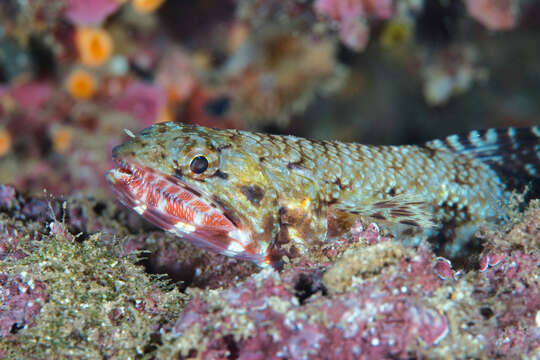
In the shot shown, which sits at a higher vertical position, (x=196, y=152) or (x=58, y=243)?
(x=196, y=152)

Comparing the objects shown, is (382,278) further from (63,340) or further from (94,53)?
(94,53)

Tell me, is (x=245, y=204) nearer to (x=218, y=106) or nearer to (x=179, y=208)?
(x=179, y=208)

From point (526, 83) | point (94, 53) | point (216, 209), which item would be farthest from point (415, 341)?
point (526, 83)

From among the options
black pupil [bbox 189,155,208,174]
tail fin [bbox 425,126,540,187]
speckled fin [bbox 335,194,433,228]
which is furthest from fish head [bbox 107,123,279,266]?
tail fin [bbox 425,126,540,187]

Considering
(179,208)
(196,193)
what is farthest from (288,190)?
(179,208)

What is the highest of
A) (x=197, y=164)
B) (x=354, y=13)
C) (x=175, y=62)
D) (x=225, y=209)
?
(x=354, y=13)

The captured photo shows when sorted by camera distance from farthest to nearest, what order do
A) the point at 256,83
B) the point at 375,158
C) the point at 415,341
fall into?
the point at 256,83, the point at 375,158, the point at 415,341
